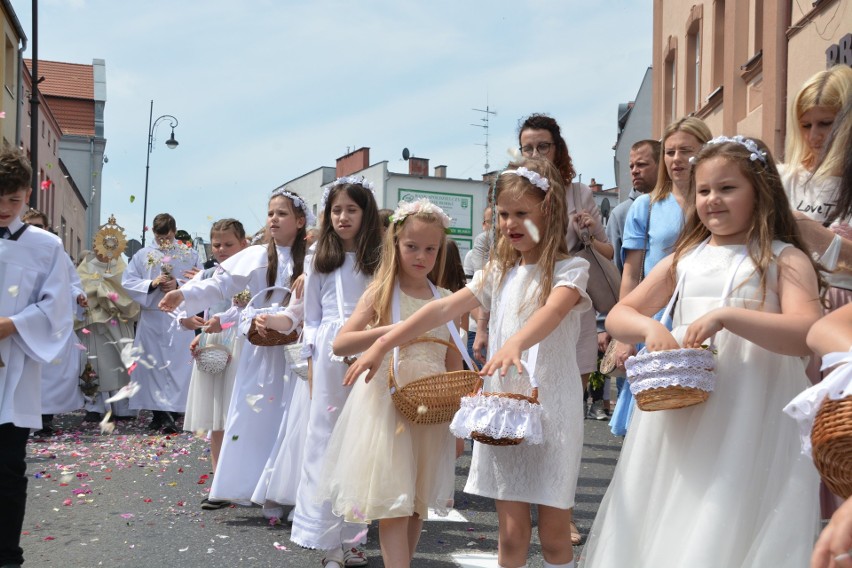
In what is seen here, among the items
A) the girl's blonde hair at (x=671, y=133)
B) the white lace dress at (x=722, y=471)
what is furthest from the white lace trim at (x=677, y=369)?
the girl's blonde hair at (x=671, y=133)

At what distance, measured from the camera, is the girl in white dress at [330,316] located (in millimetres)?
5523

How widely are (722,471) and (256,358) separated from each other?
14.9ft

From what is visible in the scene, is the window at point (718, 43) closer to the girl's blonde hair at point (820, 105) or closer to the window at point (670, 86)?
the window at point (670, 86)

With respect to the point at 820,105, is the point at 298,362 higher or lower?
lower

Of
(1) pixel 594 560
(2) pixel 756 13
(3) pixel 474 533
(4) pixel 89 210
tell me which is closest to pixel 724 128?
(2) pixel 756 13

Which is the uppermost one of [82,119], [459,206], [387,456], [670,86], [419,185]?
[82,119]

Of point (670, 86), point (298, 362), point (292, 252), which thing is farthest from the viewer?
point (670, 86)

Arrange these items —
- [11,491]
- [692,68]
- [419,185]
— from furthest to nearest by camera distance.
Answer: [419,185], [692,68], [11,491]

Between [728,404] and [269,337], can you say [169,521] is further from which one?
[728,404]

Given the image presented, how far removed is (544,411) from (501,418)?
36cm

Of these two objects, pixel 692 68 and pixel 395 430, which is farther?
pixel 692 68

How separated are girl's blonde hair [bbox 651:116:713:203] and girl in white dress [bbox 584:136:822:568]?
2009 mm

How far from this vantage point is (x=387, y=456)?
4656 millimetres

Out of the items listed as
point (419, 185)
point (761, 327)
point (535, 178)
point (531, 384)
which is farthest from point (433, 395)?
point (419, 185)
